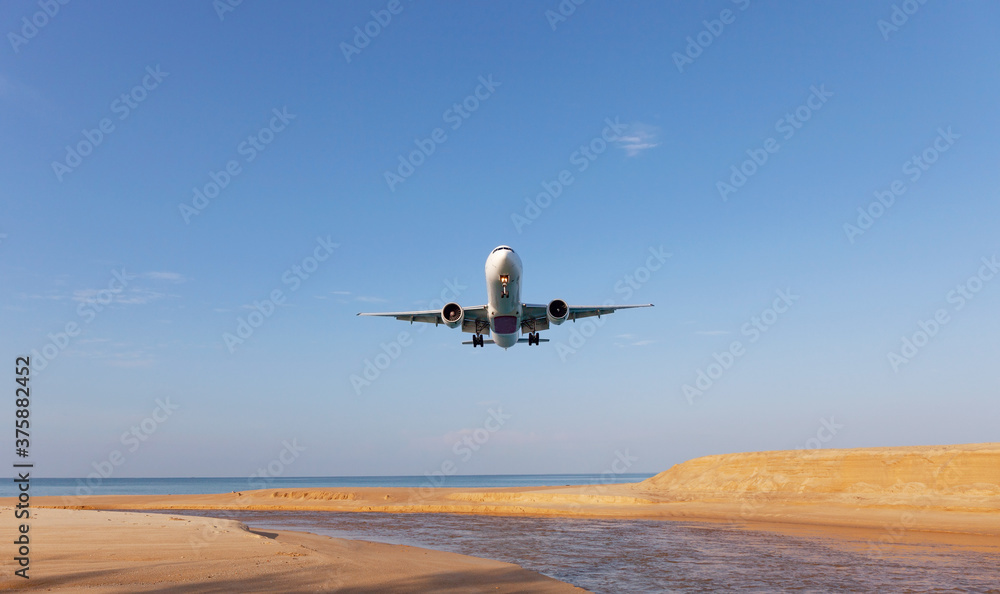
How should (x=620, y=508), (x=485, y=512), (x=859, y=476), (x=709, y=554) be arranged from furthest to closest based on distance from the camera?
(x=859, y=476)
(x=485, y=512)
(x=620, y=508)
(x=709, y=554)

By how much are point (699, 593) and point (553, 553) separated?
27.8 feet

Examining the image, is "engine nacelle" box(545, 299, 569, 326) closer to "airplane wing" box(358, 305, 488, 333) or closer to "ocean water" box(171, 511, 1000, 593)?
"airplane wing" box(358, 305, 488, 333)

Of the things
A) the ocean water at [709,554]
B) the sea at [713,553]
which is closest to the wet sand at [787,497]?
the sea at [713,553]

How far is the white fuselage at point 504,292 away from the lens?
3325cm

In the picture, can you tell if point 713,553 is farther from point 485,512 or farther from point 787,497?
point 787,497

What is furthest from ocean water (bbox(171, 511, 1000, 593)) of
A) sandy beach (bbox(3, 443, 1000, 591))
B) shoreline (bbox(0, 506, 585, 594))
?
sandy beach (bbox(3, 443, 1000, 591))

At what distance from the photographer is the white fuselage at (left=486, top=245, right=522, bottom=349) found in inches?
1309

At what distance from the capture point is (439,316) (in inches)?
1578

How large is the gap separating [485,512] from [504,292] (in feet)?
73.4

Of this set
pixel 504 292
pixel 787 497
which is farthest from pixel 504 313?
pixel 787 497

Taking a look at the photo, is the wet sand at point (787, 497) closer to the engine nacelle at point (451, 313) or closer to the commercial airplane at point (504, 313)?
the commercial airplane at point (504, 313)

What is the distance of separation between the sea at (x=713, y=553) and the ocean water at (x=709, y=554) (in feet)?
0.12

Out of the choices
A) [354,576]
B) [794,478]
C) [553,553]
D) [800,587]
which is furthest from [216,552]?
[794,478]

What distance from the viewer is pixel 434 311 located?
38.8 meters
